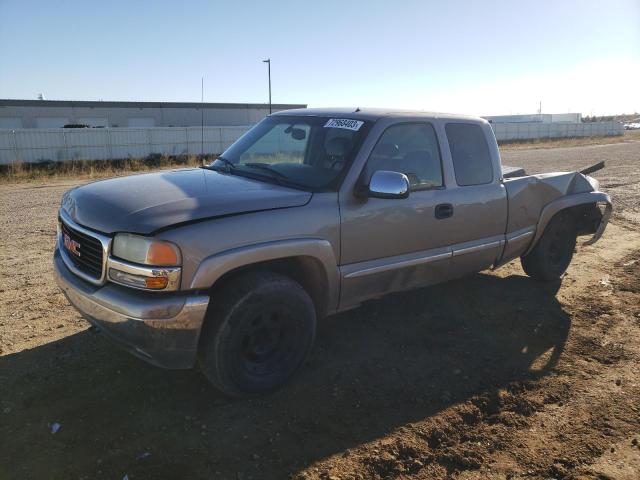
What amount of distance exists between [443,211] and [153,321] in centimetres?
249

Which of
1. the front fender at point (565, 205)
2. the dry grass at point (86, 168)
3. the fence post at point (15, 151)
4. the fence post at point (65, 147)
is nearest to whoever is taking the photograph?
the front fender at point (565, 205)

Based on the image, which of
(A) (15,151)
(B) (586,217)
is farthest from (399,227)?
(A) (15,151)

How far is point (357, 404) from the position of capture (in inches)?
132

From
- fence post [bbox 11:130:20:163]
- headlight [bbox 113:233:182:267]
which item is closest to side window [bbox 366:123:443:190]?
headlight [bbox 113:233:182:267]

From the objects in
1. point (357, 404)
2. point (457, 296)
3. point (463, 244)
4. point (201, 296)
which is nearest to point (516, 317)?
point (457, 296)

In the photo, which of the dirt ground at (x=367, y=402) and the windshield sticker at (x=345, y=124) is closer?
the dirt ground at (x=367, y=402)

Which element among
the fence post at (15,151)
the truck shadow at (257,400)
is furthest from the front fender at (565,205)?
the fence post at (15,151)

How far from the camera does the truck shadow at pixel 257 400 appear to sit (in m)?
2.79

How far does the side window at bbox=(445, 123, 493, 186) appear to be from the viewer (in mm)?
4434

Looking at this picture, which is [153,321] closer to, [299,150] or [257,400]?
[257,400]

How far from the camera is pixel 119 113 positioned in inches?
1807

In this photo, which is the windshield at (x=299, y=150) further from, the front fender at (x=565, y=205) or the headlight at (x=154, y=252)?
the front fender at (x=565, y=205)

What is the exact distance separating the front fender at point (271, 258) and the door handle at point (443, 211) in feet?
3.64

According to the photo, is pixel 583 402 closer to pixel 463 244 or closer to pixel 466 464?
pixel 466 464
